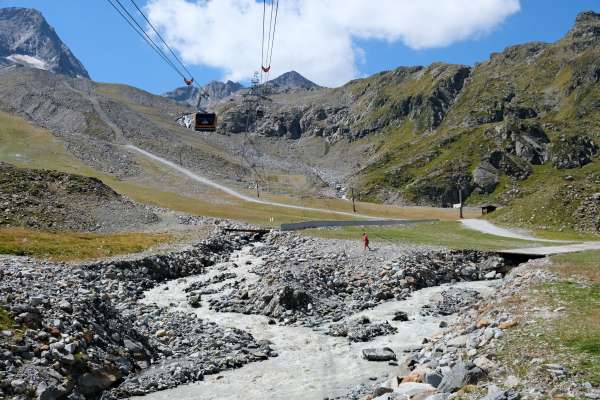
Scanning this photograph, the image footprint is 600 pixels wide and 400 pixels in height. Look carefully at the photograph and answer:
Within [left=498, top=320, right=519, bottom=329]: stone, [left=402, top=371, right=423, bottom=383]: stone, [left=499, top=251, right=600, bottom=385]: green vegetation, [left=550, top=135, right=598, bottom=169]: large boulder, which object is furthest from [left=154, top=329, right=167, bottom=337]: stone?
[left=550, top=135, right=598, bottom=169]: large boulder

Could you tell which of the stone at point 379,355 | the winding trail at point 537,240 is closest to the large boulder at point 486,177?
the winding trail at point 537,240

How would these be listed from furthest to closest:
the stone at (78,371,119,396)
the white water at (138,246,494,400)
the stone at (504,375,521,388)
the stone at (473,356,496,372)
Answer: the white water at (138,246,494,400), the stone at (78,371,119,396), the stone at (473,356,496,372), the stone at (504,375,521,388)

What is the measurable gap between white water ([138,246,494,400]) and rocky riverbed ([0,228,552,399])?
6cm

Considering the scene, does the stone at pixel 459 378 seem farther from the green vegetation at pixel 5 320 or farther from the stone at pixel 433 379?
the green vegetation at pixel 5 320

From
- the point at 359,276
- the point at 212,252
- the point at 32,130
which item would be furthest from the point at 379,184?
the point at 359,276

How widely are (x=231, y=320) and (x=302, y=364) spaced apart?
350 inches

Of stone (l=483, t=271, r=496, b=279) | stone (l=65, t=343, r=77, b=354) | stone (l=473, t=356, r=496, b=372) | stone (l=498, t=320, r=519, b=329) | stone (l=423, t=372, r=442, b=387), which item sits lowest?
stone (l=65, t=343, r=77, b=354)

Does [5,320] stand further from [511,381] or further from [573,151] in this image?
[573,151]

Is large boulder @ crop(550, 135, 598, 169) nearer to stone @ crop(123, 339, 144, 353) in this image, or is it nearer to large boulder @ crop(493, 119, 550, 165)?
large boulder @ crop(493, 119, 550, 165)

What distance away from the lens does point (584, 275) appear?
84.8 ft

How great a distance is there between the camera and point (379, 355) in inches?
864

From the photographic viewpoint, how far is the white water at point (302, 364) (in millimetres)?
19047

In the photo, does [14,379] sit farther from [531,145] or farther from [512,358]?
[531,145]

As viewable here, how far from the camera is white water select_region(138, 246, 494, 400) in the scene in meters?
19.0
